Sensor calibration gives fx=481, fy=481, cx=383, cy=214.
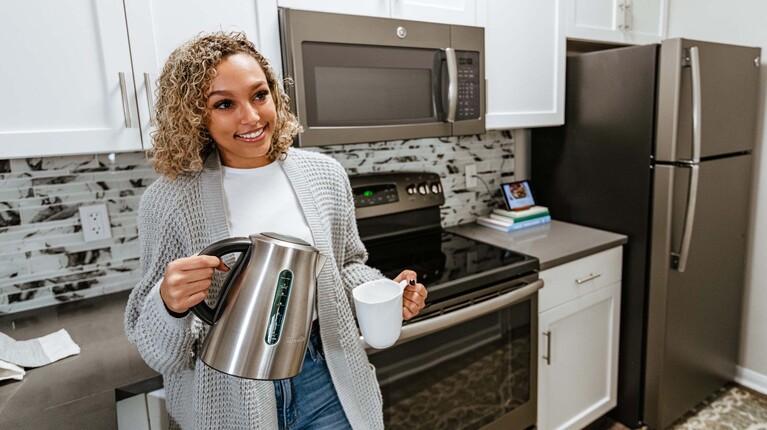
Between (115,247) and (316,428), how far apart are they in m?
0.86

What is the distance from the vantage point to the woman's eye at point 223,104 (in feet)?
2.78

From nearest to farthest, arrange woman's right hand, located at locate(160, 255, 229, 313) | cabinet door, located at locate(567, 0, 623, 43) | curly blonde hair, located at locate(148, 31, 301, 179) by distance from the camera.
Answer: woman's right hand, located at locate(160, 255, 229, 313), curly blonde hair, located at locate(148, 31, 301, 179), cabinet door, located at locate(567, 0, 623, 43)

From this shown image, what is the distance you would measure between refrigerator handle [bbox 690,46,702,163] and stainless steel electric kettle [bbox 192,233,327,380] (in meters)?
1.58

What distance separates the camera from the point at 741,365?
2.31 metres

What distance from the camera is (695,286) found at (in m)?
1.93

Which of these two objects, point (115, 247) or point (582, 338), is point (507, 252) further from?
point (115, 247)

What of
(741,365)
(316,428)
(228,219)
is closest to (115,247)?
(228,219)

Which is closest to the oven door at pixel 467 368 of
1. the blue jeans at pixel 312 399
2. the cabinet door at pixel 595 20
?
the blue jeans at pixel 312 399

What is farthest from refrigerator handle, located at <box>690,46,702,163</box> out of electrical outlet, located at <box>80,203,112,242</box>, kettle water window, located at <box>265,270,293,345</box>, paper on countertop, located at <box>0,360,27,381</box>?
paper on countertop, located at <box>0,360,27,381</box>

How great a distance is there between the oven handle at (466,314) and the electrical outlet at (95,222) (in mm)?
911

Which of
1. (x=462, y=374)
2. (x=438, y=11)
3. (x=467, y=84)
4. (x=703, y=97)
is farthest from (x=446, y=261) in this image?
(x=703, y=97)

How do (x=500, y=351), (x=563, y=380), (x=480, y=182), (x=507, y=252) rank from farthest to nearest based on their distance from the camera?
(x=480, y=182) → (x=563, y=380) → (x=507, y=252) → (x=500, y=351)

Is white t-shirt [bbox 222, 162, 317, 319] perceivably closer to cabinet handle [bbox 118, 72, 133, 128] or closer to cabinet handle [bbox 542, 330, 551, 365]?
cabinet handle [bbox 118, 72, 133, 128]

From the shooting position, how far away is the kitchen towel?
41.1 inches
